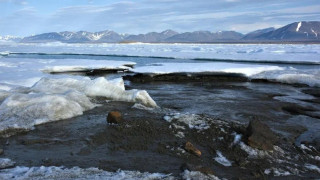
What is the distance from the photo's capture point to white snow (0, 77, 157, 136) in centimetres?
651

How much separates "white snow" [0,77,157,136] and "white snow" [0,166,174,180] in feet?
6.71

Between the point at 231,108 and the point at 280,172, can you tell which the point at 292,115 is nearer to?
the point at 231,108

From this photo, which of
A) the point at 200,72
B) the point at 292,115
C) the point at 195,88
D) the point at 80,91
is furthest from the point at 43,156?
the point at 200,72

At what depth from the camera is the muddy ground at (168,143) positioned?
182 inches

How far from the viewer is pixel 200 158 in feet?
16.3

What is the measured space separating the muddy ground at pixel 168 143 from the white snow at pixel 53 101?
28cm

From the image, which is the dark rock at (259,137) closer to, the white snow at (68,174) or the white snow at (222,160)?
the white snow at (222,160)

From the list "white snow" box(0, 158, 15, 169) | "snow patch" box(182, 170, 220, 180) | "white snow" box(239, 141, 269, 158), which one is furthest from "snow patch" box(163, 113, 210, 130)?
"white snow" box(0, 158, 15, 169)

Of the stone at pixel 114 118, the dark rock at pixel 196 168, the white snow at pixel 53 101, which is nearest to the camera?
the dark rock at pixel 196 168

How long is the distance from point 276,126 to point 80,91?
194 inches

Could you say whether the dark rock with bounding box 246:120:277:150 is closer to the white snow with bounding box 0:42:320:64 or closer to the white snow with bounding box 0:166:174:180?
the white snow with bounding box 0:166:174:180

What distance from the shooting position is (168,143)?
5492 mm

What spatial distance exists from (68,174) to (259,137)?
9.79 feet

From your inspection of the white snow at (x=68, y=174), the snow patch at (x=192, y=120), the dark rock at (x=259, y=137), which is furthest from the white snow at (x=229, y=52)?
the white snow at (x=68, y=174)
